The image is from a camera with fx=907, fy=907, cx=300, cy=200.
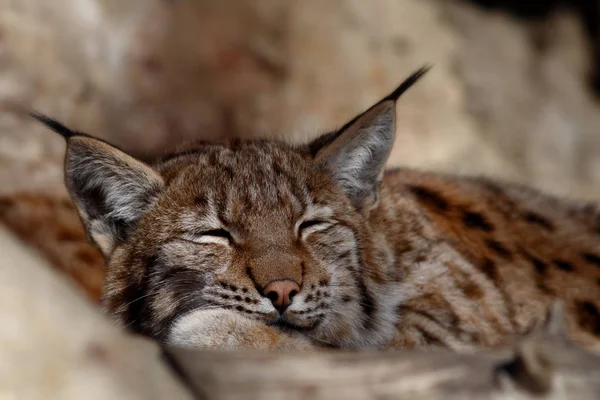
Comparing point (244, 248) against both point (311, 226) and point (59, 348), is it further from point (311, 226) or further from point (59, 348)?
point (59, 348)

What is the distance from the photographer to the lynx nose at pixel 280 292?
4.18 metres

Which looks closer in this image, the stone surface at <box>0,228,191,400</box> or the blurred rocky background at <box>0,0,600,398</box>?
the stone surface at <box>0,228,191,400</box>

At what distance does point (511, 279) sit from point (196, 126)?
18.7 feet

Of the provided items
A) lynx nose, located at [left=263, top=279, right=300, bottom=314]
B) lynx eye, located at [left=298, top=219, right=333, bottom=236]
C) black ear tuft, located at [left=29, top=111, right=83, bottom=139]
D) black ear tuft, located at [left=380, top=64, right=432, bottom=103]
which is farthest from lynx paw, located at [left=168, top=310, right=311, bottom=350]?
black ear tuft, located at [left=380, top=64, right=432, bottom=103]

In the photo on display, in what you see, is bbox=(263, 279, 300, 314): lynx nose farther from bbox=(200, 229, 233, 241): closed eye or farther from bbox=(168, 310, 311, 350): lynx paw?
bbox=(200, 229, 233, 241): closed eye

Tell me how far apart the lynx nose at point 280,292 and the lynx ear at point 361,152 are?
1.00 meters

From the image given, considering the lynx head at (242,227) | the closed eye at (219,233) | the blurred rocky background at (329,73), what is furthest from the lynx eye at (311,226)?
the blurred rocky background at (329,73)

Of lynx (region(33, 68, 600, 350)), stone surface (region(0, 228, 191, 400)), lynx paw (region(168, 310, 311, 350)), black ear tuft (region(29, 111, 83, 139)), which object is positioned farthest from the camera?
black ear tuft (region(29, 111, 83, 139))

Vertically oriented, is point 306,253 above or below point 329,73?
below

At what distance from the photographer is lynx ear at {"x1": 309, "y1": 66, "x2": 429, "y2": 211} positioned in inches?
192

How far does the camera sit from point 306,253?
4.48 m

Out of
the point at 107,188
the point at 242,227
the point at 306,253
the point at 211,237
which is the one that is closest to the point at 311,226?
the point at 306,253

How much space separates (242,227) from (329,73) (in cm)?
612

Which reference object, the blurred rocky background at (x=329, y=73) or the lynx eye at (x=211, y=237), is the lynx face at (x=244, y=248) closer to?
the lynx eye at (x=211, y=237)
